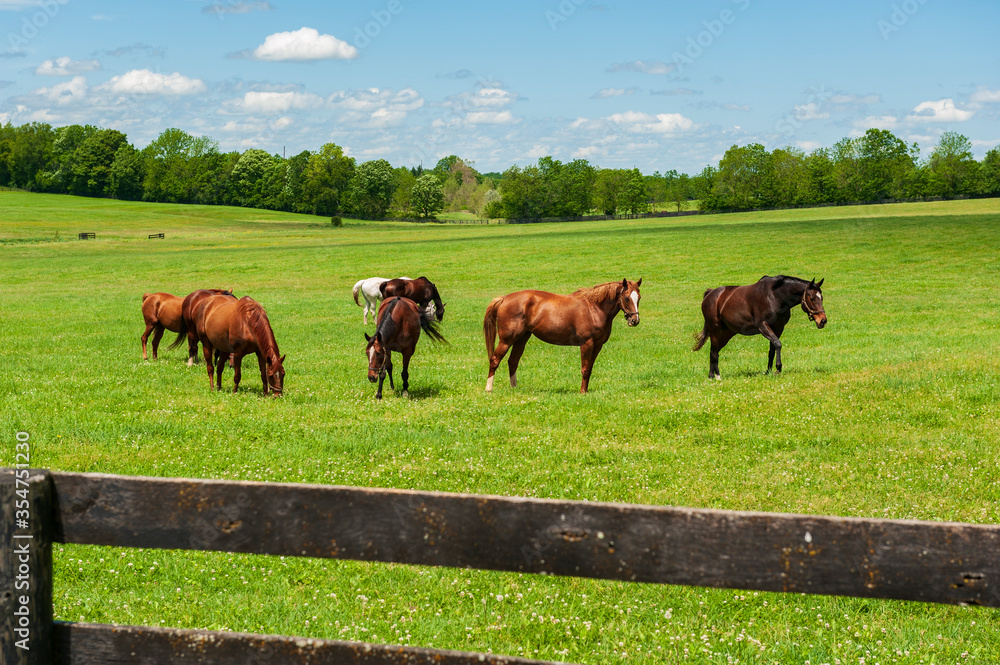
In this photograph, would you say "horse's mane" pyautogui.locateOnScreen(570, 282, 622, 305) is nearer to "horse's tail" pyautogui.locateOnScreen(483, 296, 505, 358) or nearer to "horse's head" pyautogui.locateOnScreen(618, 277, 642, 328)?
"horse's head" pyautogui.locateOnScreen(618, 277, 642, 328)

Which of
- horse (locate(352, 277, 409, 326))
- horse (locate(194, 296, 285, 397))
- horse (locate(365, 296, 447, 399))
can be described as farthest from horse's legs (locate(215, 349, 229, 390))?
horse (locate(352, 277, 409, 326))

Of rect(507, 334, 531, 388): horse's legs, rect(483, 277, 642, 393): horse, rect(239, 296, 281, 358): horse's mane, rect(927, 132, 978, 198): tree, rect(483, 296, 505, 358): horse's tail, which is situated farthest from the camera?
rect(927, 132, 978, 198): tree

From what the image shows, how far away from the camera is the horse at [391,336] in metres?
16.0

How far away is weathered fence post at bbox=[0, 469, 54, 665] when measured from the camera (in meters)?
3.30

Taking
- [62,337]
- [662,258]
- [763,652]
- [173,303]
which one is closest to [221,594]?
[763,652]

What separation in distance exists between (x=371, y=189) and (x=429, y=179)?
13.5 metres

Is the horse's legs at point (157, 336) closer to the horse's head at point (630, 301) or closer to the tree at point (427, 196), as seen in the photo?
the horse's head at point (630, 301)

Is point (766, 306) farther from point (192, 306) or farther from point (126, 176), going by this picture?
point (126, 176)

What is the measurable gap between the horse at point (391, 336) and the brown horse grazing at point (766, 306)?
6.73 metres

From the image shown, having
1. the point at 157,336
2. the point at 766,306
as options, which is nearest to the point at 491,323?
the point at 766,306

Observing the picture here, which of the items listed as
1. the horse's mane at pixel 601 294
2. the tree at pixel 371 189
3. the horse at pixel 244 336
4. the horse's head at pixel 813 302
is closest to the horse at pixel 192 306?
the horse at pixel 244 336

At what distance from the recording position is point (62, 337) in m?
26.8

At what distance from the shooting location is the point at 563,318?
17.2m

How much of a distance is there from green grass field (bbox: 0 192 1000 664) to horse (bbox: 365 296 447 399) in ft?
1.98
